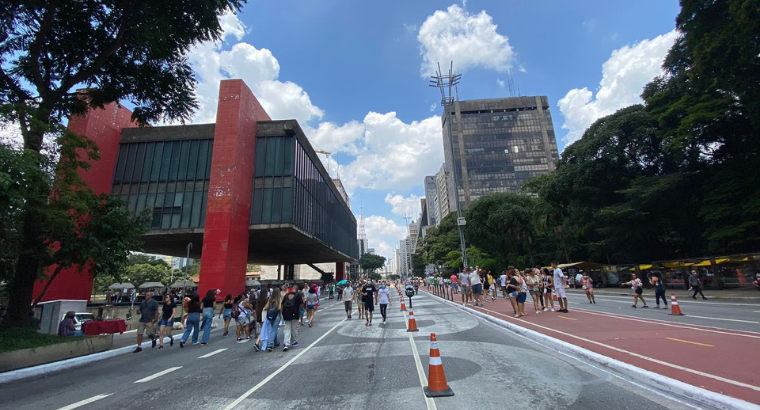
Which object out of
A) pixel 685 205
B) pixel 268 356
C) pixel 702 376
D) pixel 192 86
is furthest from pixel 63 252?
pixel 685 205

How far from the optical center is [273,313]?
31.0 feet

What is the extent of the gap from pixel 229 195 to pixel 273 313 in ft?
69.8

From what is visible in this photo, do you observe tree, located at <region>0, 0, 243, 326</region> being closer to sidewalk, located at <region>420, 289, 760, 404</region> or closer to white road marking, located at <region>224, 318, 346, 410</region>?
white road marking, located at <region>224, 318, 346, 410</region>

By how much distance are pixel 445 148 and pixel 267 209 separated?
347 ft

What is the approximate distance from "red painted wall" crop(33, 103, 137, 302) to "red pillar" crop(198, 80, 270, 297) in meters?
8.46

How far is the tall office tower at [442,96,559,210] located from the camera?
102 meters

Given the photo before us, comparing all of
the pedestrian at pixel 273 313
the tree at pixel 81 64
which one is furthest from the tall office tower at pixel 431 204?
the pedestrian at pixel 273 313

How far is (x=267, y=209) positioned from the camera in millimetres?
31484

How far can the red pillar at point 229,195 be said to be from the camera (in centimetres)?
2664

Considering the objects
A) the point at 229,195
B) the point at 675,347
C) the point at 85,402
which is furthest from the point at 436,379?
the point at 229,195

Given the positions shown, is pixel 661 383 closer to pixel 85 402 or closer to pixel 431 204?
pixel 85 402

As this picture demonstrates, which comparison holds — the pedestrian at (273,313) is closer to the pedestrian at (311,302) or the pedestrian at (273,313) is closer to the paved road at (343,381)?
the paved road at (343,381)

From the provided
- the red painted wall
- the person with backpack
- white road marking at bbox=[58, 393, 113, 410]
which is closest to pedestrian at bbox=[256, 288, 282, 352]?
the person with backpack

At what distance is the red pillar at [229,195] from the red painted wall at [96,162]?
8.46 metres
